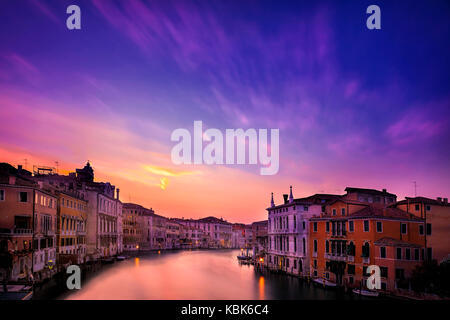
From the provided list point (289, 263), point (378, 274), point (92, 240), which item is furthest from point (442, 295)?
point (92, 240)

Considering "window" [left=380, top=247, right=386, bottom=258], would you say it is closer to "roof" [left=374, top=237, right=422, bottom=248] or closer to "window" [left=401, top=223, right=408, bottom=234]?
"roof" [left=374, top=237, right=422, bottom=248]

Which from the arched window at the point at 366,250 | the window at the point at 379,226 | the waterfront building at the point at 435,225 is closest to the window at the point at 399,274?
the arched window at the point at 366,250

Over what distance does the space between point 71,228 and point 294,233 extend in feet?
77.4

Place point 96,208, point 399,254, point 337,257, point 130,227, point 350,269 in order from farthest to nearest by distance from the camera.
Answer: point 130,227 → point 96,208 → point 337,257 → point 350,269 → point 399,254

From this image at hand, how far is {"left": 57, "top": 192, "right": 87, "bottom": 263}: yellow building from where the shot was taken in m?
35.8

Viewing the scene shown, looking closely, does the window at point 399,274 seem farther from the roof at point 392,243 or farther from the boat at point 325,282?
the boat at point 325,282

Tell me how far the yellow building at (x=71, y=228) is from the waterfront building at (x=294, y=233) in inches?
857

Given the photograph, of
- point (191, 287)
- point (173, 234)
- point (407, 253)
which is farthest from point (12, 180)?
point (173, 234)

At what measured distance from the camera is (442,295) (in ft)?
69.6

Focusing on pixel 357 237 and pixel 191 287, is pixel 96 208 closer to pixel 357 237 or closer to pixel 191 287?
pixel 191 287

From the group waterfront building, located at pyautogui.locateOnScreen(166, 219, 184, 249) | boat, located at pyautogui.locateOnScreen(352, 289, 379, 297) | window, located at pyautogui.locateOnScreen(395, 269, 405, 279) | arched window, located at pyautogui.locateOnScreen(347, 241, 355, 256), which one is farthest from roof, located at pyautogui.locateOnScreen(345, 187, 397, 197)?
waterfront building, located at pyautogui.locateOnScreen(166, 219, 184, 249)

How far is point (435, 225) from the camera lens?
85.7 ft

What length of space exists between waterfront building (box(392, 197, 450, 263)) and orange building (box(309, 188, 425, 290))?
507mm

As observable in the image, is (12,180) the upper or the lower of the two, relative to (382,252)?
upper
